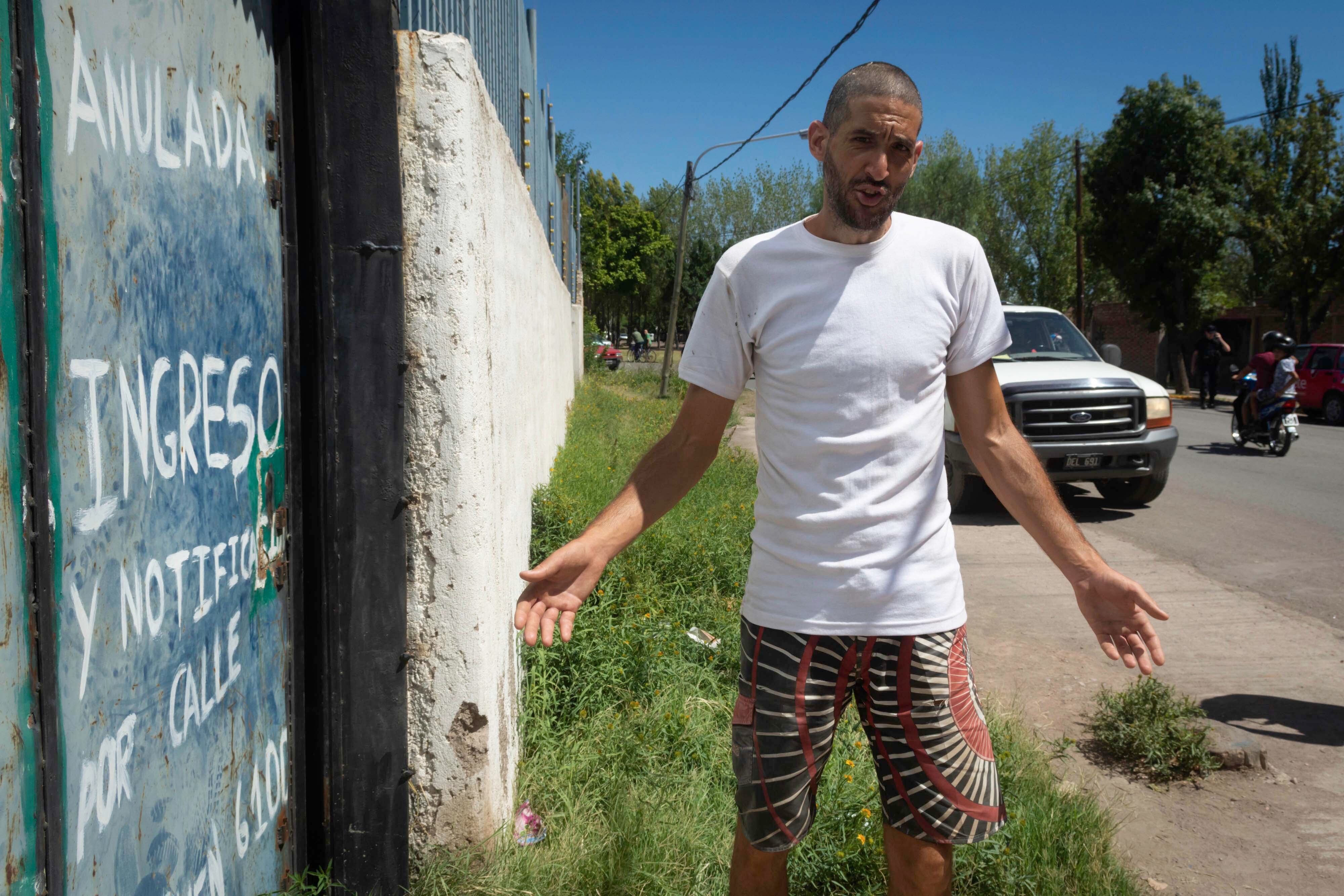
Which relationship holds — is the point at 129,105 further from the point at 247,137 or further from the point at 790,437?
the point at 790,437

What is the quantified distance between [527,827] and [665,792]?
1.62 feet

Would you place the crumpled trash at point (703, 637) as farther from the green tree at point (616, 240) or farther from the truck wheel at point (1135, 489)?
the green tree at point (616, 240)

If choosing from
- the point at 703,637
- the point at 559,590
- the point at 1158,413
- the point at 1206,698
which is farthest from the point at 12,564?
the point at 1158,413

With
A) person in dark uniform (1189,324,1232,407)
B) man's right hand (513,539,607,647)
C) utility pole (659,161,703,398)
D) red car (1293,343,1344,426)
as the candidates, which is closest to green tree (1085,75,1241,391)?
person in dark uniform (1189,324,1232,407)

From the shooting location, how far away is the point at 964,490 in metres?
8.74

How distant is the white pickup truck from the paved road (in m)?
0.48

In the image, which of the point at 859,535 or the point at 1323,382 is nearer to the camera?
the point at 859,535

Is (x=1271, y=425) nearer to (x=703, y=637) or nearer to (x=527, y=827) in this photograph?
(x=703, y=637)

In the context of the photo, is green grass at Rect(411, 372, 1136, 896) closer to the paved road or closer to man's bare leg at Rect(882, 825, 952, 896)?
man's bare leg at Rect(882, 825, 952, 896)

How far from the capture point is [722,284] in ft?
6.73

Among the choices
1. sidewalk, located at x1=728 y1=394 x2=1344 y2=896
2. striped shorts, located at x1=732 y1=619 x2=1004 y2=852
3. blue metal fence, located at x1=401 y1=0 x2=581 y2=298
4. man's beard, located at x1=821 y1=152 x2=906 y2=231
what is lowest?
sidewalk, located at x1=728 y1=394 x2=1344 y2=896

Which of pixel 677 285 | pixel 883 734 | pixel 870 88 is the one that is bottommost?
pixel 883 734

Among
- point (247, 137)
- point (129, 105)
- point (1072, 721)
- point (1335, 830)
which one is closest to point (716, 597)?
point (1072, 721)

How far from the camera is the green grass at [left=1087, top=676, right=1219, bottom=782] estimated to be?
3598 millimetres
